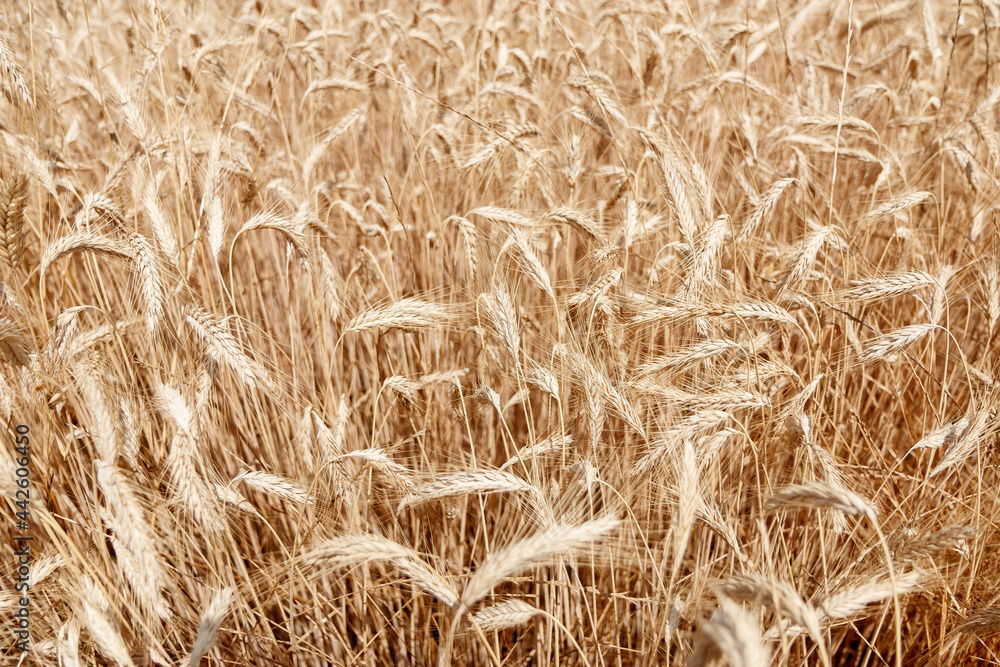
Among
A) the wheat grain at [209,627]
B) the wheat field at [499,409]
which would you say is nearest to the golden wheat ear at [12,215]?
the wheat field at [499,409]

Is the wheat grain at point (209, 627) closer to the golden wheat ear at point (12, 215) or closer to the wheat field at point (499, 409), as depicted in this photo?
the wheat field at point (499, 409)

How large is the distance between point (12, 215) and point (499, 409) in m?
1.11

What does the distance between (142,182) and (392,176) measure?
1.15 meters

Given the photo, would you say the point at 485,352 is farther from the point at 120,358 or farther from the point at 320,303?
the point at 120,358

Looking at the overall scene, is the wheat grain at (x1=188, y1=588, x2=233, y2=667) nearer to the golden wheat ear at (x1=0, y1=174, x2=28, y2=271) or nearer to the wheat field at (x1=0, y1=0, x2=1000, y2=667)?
the wheat field at (x1=0, y1=0, x2=1000, y2=667)

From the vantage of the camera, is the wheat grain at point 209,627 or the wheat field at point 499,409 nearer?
the wheat grain at point 209,627

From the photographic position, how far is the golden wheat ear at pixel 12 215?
1.27 m

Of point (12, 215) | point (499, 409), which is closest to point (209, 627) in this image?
point (499, 409)

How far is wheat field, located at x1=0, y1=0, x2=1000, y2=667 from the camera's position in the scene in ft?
3.91

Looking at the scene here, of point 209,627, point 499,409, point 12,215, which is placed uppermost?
point 12,215

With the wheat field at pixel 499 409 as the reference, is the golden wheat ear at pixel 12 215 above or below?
above

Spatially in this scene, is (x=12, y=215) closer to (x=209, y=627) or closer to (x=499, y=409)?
(x=209, y=627)

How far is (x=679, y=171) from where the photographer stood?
1.58 meters

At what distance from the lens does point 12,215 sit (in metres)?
1.28
